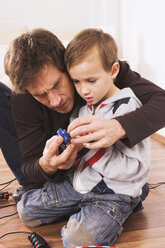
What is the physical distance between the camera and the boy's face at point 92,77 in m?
0.98

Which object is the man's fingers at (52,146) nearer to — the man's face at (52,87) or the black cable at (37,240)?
the man's face at (52,87)

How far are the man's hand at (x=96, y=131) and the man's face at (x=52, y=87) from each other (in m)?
0.21

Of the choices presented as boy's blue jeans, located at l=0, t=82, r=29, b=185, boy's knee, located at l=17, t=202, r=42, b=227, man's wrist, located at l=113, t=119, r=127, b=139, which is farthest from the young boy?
boy's blue jeans, located at l=0, t=82, r=29, b=185

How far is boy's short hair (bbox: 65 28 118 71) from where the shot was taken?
98cm

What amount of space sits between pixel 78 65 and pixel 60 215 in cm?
68

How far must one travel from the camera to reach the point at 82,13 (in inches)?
134

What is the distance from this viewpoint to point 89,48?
0.98m

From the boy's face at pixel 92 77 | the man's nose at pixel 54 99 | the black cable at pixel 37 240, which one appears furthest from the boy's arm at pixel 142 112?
the black cable at pixel 37 240

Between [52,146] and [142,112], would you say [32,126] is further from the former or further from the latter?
[142,112]

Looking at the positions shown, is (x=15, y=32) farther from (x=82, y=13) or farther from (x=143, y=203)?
(x=143, y=203)

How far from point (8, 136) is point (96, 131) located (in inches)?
26.9

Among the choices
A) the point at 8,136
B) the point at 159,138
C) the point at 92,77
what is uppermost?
the point at 92,77

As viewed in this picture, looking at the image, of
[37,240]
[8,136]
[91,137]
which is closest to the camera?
[91,137]

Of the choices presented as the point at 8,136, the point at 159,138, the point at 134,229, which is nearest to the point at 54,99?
the point at 8,136
